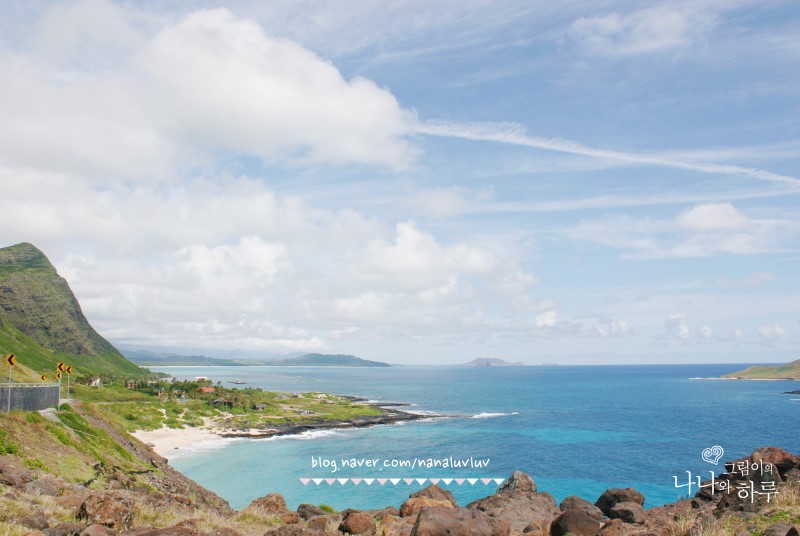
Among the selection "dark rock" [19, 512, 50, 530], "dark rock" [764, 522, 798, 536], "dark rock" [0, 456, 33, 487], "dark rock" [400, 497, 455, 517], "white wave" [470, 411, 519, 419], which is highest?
"dark rock" [764, 522, 798, 536]

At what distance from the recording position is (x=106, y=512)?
1800 centimetres

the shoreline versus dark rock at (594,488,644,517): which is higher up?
dark rock at (594,488,644,517)

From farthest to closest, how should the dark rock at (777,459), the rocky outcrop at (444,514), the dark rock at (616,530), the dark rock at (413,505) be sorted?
the dark rock at (413,505) → the dark rock at (777,459) → the dark rock at (616,530) → the rocky outcrop at (444,514)

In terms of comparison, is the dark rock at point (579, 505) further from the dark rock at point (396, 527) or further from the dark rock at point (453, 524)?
the dark rock at point (453, 524)

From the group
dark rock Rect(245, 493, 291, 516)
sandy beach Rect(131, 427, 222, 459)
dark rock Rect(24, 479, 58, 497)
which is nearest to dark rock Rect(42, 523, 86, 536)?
dark rock Rect(24, 479, 58, 497)

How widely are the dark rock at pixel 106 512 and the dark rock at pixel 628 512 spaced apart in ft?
86.3

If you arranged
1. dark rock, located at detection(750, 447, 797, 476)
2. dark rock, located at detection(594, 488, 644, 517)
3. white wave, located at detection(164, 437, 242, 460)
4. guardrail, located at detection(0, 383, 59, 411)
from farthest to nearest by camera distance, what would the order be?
1. white wave, located at detection(164, 437, 242, 460)
2. dark rock, located at detection(594, 488, 644, 517)
3. guardrail, located at detection(0, 383, 59, 411)
4. dark rock, located at detection(750, 447, 797, 476)

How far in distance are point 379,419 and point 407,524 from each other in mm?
Result: 97208

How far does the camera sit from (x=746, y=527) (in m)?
19.5

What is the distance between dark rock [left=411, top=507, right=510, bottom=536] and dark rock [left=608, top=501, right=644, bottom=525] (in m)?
13.5

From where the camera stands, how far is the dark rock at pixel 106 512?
1766 cm

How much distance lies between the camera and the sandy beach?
80000mm

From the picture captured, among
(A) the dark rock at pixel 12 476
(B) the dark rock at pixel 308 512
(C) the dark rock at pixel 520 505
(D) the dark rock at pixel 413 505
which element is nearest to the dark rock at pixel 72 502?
(A) the dark rock at pixel 12 476

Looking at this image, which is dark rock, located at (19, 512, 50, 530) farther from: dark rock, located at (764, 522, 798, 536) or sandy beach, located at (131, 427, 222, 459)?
sandy beach, located at (131, 427, 222, 459)
